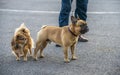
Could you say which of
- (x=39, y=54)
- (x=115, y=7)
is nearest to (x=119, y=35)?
(x=39, y=54)

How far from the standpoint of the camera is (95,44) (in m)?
8.27

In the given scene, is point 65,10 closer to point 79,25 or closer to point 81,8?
point 81,8

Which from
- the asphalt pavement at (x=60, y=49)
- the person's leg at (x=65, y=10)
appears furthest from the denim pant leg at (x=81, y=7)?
the asphalt pavement at (x=60, y=49)

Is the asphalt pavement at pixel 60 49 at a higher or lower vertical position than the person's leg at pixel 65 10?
lower

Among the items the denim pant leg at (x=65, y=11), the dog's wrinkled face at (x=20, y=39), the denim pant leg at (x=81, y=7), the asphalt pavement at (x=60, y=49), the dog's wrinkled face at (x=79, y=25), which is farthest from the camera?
the denim pant leg at (x=81, y=7)

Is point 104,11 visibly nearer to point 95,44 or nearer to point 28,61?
point 95,44

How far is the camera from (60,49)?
782 cm

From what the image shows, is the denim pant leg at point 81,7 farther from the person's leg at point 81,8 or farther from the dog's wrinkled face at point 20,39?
the dog's wrinkled face at point 20,39

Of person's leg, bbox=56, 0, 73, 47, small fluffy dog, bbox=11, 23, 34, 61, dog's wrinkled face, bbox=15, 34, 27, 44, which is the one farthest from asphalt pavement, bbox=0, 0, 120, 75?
person's leg, bbox=56, 0, 73, 47

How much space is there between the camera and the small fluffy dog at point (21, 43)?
22.9 feet

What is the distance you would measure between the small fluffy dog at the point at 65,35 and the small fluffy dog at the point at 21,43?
19 centimetres

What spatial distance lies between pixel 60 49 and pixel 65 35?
35.5 inches

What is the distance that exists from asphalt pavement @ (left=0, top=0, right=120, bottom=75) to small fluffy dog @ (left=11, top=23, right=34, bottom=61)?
16cm

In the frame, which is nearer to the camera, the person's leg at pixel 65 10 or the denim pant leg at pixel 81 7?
the person's leg at pixel 65 10
